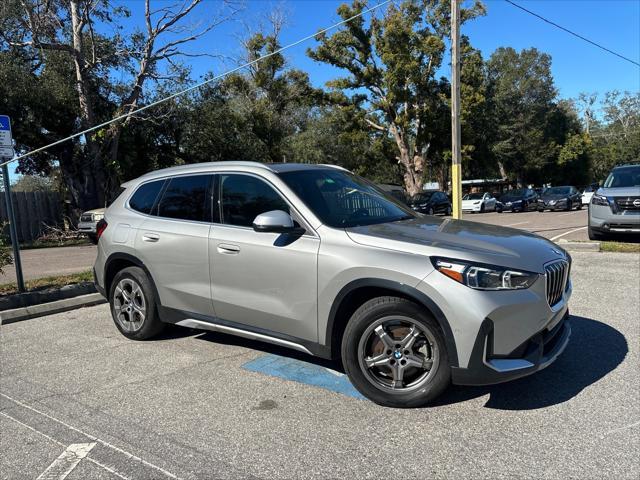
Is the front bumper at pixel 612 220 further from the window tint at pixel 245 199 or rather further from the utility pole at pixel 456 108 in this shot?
the window tint at pixel 245 199

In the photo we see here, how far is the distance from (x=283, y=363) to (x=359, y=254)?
4.96 ft

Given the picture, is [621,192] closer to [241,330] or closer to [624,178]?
[624,178]

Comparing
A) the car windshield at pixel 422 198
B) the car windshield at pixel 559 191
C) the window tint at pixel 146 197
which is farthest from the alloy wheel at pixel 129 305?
the car windshield at pixel 559 191

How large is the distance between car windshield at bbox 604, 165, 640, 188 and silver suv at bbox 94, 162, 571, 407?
29.0 ft

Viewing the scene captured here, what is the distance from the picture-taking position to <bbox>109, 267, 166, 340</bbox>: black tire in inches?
199

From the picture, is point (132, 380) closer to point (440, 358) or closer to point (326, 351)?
point (326, 351)

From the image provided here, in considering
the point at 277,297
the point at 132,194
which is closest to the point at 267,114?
the point at 132,194

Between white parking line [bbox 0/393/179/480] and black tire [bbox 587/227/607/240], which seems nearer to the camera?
white parking line [bbox 0/393/179/480]

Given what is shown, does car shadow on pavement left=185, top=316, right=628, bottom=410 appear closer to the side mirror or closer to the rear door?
the rear door

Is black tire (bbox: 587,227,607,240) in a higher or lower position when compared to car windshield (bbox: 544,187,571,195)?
lower

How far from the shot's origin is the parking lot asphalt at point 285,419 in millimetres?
2900

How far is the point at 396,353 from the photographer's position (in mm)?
3479

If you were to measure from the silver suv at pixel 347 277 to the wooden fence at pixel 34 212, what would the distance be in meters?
18.2

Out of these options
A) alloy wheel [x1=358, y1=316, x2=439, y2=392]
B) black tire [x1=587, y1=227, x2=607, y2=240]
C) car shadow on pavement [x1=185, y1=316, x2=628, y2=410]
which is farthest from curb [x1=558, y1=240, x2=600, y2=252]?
alloy wheel [x1=358, y1=316, x2=439, y2=392]
